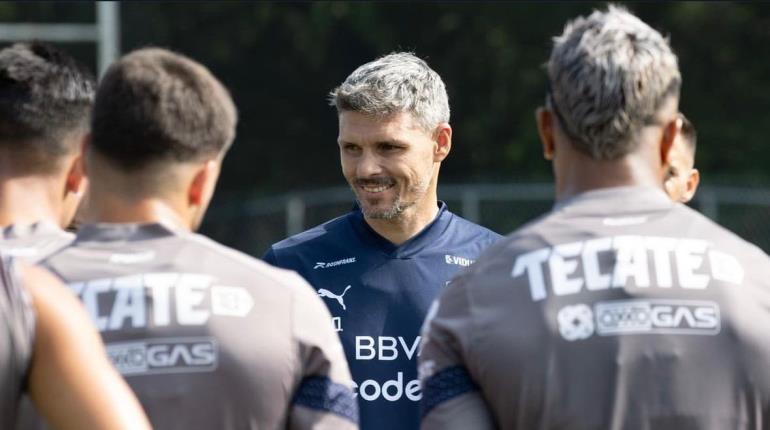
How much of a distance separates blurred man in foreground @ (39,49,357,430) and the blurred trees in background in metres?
17.4

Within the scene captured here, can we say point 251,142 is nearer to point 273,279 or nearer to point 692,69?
point 692,69

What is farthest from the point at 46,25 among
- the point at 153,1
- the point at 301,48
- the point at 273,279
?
the point at 273,279

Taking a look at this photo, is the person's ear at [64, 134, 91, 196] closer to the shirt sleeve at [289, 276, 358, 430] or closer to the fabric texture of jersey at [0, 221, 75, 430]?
the fabric texture of jersey at [0, 221, 75, 430]

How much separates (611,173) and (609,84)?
0.19 metres

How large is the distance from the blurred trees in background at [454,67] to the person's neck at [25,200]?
1726cm

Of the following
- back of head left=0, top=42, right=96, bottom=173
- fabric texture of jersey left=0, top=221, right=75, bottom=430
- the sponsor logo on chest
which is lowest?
the sponsor logo on chest

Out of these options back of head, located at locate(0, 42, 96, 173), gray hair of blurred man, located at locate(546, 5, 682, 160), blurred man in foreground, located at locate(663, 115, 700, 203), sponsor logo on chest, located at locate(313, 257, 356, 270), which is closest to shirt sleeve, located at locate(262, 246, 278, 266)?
sponsor logo on chest, located at locate(313, 257, 356, 270)

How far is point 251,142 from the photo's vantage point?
71.7ft

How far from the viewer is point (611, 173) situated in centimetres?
285

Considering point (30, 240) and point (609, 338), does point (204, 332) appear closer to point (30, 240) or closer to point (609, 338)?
point (30, 240)

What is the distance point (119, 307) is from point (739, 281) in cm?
121

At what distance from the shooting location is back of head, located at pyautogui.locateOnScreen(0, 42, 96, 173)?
10.00 feet

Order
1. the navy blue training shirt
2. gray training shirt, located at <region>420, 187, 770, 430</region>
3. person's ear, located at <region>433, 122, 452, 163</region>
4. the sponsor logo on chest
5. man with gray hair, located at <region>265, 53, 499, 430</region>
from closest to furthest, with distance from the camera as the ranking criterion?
gray training shirt, located at <region>420, 187, 770, 430</region>, the navy blue training shirt, man with gray hair, located at <region>265, 53, 499, 430</region>, the sponsor logo on chest, person's ear, located at <region>433, 122, 452, 163</region>

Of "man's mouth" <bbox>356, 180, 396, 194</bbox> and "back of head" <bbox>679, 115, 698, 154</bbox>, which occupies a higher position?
"back of head" <bbox>679, 115, 698, 154</bbox>
